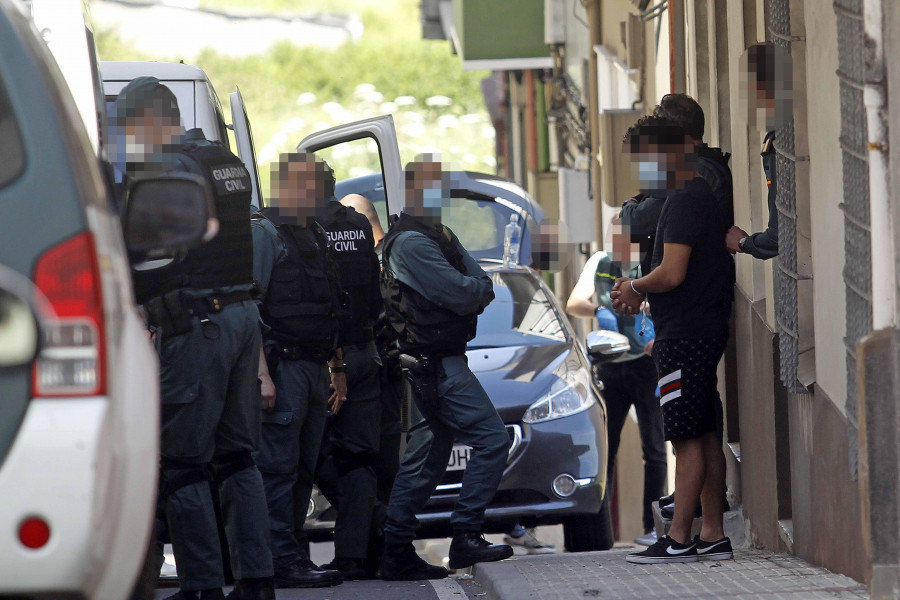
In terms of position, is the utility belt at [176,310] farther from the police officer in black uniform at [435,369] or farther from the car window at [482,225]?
the car window at [482,225]

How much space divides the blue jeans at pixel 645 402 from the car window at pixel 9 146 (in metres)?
6.96

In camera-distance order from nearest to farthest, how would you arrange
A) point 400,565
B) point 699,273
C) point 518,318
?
point 699,273
point 400,565
point 518,318

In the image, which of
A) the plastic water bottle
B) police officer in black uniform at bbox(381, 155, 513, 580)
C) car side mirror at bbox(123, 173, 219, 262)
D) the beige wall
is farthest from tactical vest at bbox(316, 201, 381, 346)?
car side mirror at bbox(123, 173, 219, 262)

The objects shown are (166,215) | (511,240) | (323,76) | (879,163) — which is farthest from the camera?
(323,76)

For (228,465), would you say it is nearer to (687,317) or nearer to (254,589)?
(254,589)

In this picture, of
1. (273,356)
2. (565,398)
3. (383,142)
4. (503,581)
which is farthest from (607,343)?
(503,581)

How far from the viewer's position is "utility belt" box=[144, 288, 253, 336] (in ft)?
18.5

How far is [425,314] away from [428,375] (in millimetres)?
293

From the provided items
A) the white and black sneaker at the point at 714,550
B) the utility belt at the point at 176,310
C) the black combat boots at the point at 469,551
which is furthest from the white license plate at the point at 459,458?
the utility belt at the point at 176,310

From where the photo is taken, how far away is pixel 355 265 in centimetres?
764

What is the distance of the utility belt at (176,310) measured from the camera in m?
5.65

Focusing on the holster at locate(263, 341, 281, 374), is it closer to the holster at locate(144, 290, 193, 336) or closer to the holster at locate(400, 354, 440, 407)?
the holster at locate(400, 354, 440, 407)

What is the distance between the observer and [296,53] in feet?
185

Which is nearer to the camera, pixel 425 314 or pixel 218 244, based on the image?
pixel 218 244
